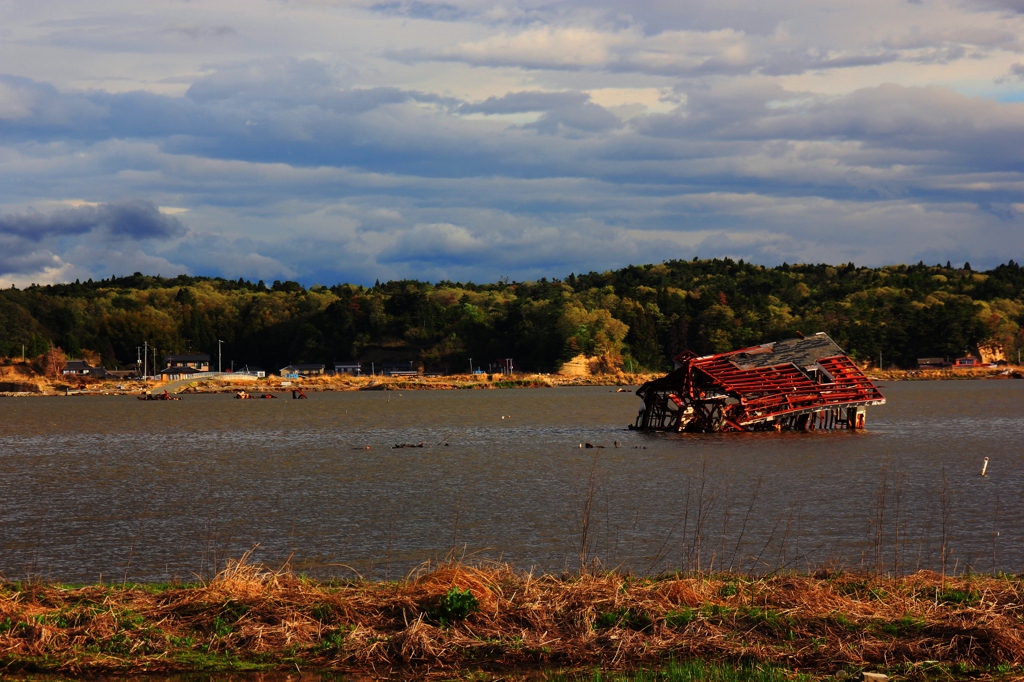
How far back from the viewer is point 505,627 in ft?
42.3

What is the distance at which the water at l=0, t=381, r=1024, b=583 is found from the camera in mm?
22266

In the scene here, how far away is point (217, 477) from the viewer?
43.2 m

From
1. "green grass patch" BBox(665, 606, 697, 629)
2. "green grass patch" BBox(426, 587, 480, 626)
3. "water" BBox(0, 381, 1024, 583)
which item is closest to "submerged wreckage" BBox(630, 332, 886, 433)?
"water" BBox(0, 381, 1024, 583)

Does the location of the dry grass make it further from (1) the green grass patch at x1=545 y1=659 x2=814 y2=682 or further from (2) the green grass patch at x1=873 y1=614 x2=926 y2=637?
(1) the green grass patch at x1=545 y1=659 x2=814 y2=682

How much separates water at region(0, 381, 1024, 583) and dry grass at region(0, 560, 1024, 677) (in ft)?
9.93

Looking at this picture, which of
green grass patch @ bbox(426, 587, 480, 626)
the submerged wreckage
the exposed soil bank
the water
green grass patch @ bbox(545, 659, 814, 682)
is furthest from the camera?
the exposed soil bank

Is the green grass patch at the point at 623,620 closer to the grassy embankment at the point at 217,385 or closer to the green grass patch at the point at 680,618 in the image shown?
the green grass patch at the point at 680,618

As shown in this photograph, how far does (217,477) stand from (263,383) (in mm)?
159755

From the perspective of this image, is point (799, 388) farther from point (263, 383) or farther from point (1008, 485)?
point (263, 383)

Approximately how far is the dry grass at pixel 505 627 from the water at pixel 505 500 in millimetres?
3027

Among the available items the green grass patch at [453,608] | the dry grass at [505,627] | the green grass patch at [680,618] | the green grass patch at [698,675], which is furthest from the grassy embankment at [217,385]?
the green grass patch at [698,675]

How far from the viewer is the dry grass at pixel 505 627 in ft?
39.8

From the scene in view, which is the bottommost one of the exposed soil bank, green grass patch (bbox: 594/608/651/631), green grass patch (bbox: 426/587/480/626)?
the exposed soil bank

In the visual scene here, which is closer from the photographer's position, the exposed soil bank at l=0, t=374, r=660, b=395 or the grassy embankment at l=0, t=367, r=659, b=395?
the exposed soil bank at l=0, t=374, r=660, b=395
